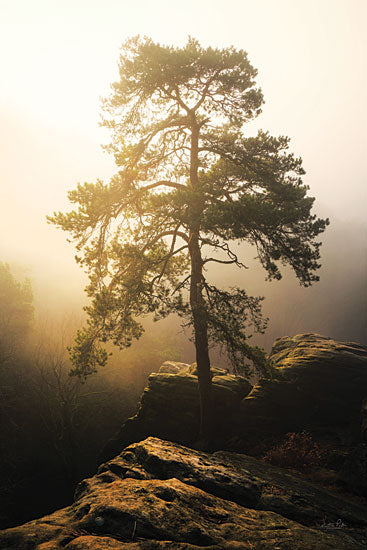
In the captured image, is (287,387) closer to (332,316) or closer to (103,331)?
(103,331)

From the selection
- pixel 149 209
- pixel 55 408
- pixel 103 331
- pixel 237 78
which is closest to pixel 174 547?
pixel 103 331

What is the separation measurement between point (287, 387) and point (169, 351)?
83.0 ft

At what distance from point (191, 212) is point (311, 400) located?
9482 millimetres

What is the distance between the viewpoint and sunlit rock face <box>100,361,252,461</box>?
12031mm

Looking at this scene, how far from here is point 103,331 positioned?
32.5 feet

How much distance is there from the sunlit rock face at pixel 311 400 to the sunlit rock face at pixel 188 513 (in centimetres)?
499

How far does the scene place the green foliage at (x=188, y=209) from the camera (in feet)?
30.4

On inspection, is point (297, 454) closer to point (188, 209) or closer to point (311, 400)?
point (311, 400)

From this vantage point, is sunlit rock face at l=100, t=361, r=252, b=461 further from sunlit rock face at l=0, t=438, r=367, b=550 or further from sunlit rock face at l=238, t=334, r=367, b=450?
sunlit rock face at l=0, t=438, r=367, b=550

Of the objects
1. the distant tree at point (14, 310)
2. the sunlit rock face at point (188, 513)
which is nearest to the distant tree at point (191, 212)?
the sunlit rock face at point (188, 513)

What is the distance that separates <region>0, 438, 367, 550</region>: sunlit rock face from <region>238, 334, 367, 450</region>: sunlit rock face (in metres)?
4.99
